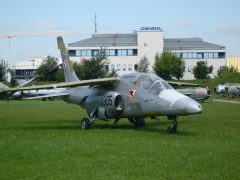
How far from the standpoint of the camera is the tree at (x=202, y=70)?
116 m

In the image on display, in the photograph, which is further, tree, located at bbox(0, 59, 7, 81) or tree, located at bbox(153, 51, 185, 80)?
tree, located at bbox(0, 59, 7, 81)

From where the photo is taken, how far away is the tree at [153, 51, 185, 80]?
359ft

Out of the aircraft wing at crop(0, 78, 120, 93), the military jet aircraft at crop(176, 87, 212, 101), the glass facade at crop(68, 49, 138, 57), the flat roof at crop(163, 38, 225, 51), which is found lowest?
the military jet aircraft at crop(176, 87, 212, 101)

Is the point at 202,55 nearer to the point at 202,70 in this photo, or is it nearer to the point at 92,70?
the point at 202,70

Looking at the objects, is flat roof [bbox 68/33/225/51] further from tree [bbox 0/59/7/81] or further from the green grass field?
the green grass field

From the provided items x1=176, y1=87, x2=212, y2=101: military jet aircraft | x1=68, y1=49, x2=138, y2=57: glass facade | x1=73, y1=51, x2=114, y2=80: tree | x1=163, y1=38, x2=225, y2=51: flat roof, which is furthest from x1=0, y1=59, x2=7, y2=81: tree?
x1=176, y1=87, x2=212, y2=101: military jet aircraft

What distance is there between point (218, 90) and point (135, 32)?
57210 mm

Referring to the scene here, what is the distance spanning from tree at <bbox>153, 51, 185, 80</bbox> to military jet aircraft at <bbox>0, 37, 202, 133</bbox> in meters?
84.9

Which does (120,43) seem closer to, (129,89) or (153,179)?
(129,89)

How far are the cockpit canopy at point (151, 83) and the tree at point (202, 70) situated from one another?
313ft

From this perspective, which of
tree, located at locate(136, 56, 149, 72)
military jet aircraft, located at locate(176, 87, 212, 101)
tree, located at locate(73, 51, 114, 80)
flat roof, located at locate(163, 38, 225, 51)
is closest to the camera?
military jet aircraft, located at locate(176, 87, 212, 101)

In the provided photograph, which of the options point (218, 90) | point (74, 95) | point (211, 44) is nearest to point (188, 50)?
point (211, 44)

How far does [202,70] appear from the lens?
116 metres

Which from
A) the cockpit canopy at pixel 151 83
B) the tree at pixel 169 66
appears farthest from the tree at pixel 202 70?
the cockpit canopy at pixel 151 83
